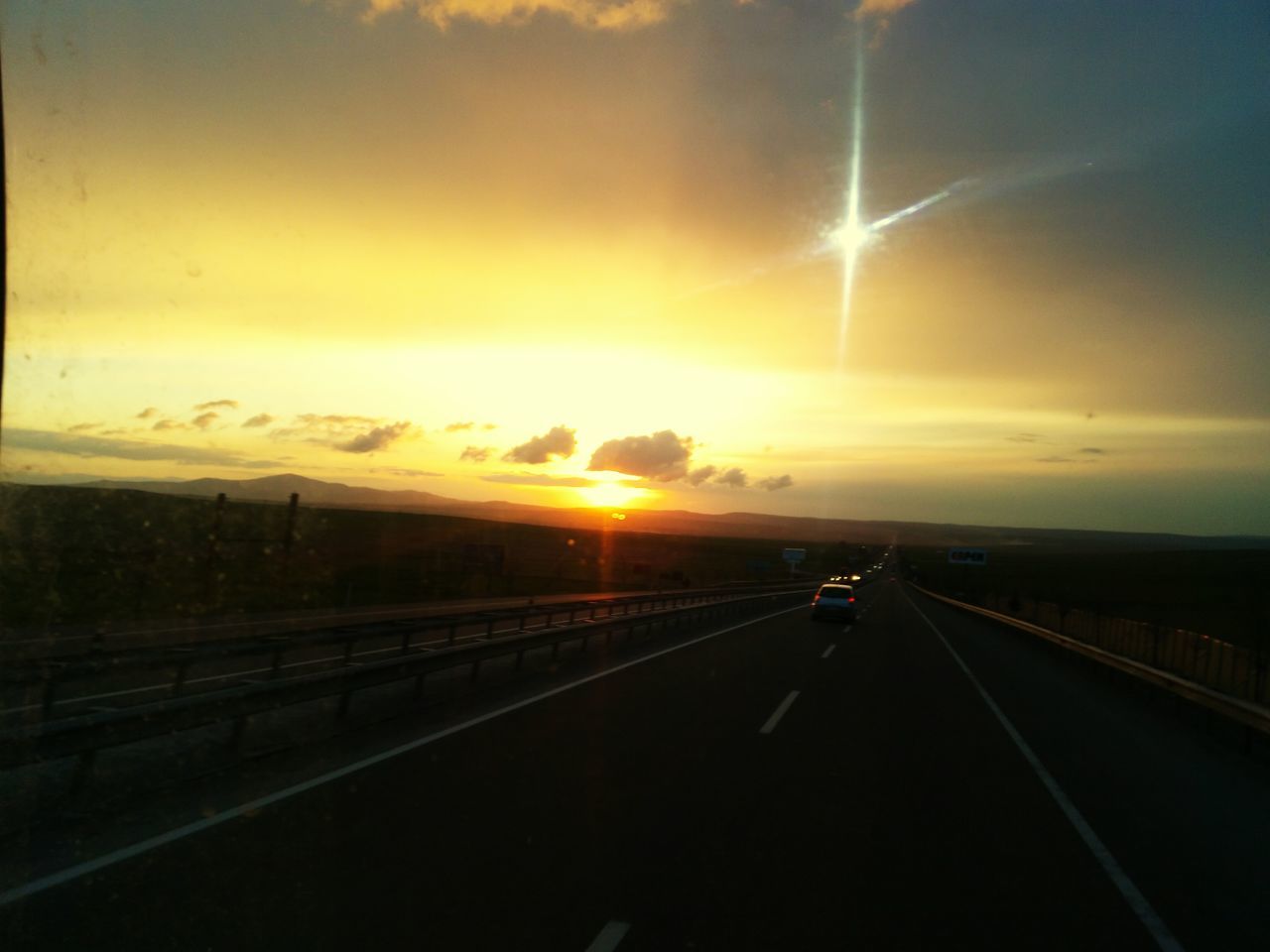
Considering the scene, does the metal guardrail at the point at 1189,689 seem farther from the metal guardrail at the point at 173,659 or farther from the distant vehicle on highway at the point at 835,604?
the metal guardrail at the point at 173,659

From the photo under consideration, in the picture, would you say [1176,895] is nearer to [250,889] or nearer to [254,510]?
[250,889]

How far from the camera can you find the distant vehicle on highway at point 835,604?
Answer: 36.5 m

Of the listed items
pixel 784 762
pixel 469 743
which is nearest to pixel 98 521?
pixel 469 743

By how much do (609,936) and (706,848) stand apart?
6.37ft

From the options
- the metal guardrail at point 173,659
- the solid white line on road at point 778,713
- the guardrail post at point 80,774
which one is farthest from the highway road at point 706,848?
the metal guardrail at point 173,659

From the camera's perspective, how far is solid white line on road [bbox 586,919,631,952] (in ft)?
17.0

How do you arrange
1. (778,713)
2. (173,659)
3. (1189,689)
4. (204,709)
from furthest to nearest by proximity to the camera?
(1189,689), (778,713), (173,659), (204,709)

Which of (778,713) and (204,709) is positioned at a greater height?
(204,709)

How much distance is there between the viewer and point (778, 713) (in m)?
14.0

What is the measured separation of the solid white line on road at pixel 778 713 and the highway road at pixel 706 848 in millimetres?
119

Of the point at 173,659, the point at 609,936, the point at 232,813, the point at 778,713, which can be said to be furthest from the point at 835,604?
the point at 609,936

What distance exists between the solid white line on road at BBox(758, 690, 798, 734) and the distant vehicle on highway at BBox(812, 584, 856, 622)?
67.5 feet

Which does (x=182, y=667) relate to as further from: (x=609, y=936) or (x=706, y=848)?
(x=609, y=936)

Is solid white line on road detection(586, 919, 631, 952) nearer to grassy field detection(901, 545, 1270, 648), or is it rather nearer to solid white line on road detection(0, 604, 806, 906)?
solid white line on road detection(0, 604, 806, 906)
